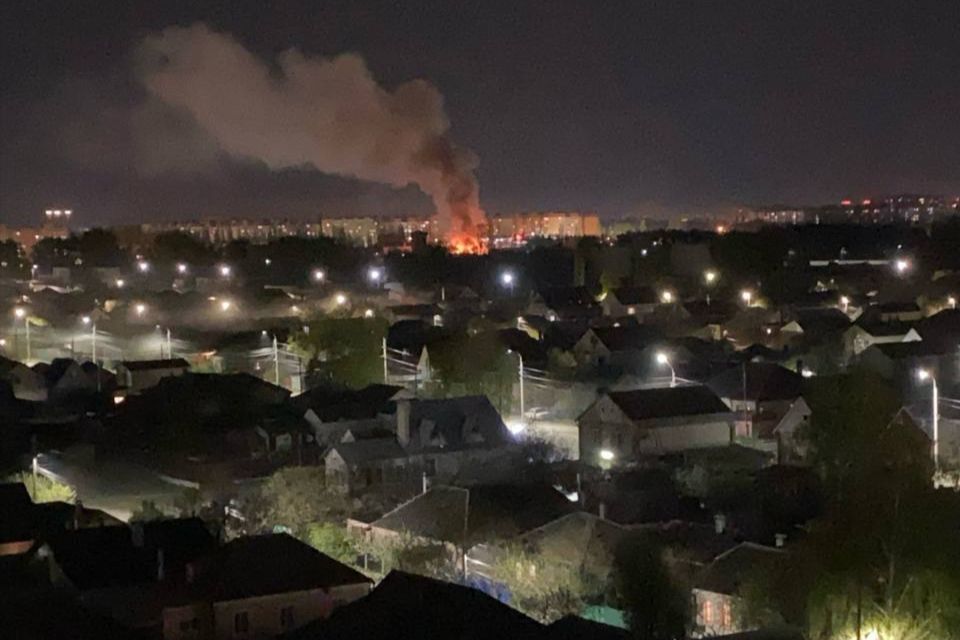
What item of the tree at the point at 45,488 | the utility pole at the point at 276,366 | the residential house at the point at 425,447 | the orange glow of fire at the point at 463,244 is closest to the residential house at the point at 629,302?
the utility pole at the point at 276,366

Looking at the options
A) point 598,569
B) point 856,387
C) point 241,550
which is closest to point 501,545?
point 598,569

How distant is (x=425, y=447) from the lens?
535 inches

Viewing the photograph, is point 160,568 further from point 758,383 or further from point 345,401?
point 758,383

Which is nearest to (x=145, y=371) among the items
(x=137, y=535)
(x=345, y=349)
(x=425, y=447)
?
(x=345, y=349)


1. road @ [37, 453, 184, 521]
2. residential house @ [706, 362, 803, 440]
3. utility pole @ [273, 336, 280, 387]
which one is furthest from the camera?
utility pole @ [273, 336, 280, 387]

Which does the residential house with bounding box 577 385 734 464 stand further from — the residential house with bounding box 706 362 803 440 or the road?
the road

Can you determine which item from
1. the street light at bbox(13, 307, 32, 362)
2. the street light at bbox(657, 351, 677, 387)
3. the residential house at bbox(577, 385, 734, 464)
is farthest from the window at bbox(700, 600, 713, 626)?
the street light at bbox(13, 307, 32, 362)

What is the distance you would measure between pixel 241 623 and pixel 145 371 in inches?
A: 478

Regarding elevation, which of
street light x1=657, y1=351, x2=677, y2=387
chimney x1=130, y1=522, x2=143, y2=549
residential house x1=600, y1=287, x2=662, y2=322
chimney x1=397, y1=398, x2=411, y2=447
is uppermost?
residential house x1=600, y1=287, x2=662, y2=322

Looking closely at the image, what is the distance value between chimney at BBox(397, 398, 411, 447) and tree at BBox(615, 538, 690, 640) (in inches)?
244

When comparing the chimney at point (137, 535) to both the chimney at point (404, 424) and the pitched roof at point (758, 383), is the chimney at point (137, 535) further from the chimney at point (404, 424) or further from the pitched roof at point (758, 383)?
the pitched roof at point (758, 383)

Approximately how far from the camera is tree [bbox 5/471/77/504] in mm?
12070

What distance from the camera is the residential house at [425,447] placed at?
12.9 m

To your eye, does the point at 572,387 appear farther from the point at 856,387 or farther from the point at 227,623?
the point at 227,623
